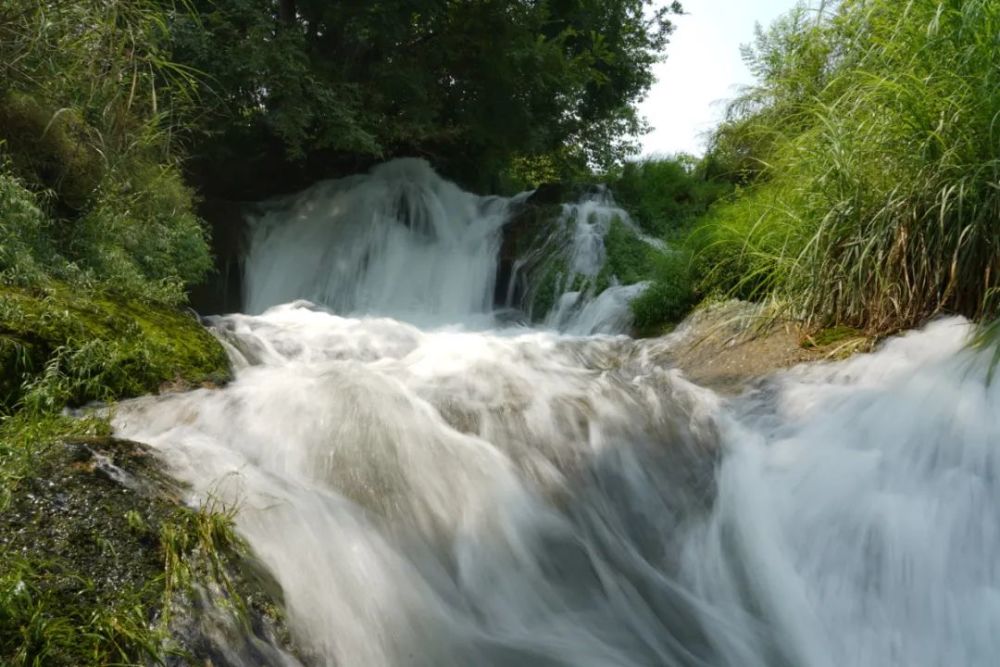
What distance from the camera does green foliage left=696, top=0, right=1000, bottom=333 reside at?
390cm

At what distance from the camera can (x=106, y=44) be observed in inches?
145

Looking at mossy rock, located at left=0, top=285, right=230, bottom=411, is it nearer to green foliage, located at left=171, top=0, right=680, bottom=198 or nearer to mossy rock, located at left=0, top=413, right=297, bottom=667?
mossy rock, located at left=0, top=413, right=297, bottom=667

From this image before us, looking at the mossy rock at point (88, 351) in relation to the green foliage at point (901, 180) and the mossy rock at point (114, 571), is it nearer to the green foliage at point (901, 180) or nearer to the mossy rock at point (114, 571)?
the mossy rock at point (114, 571)

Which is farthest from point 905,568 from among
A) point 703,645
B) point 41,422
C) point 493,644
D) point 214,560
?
point 41,422

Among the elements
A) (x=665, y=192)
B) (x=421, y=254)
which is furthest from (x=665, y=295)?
(x=421, y=254)

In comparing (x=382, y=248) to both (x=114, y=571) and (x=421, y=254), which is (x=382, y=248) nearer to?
(x=421, y=254)

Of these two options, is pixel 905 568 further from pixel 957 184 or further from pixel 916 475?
pixel 957 184

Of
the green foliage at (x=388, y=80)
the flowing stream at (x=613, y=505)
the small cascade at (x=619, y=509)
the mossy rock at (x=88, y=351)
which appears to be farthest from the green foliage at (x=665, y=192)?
the mossy rock at (x=88, y=351)

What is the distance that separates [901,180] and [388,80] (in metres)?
7.01

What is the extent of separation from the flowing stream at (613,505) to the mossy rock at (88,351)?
17 centimetres

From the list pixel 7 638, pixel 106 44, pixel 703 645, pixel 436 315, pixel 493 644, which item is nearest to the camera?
pixel 7 638

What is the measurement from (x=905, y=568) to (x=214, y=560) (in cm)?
249

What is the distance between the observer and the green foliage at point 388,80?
8391 millimetres

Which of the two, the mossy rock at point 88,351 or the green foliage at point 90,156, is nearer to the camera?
the mossy rock at point 88,351
